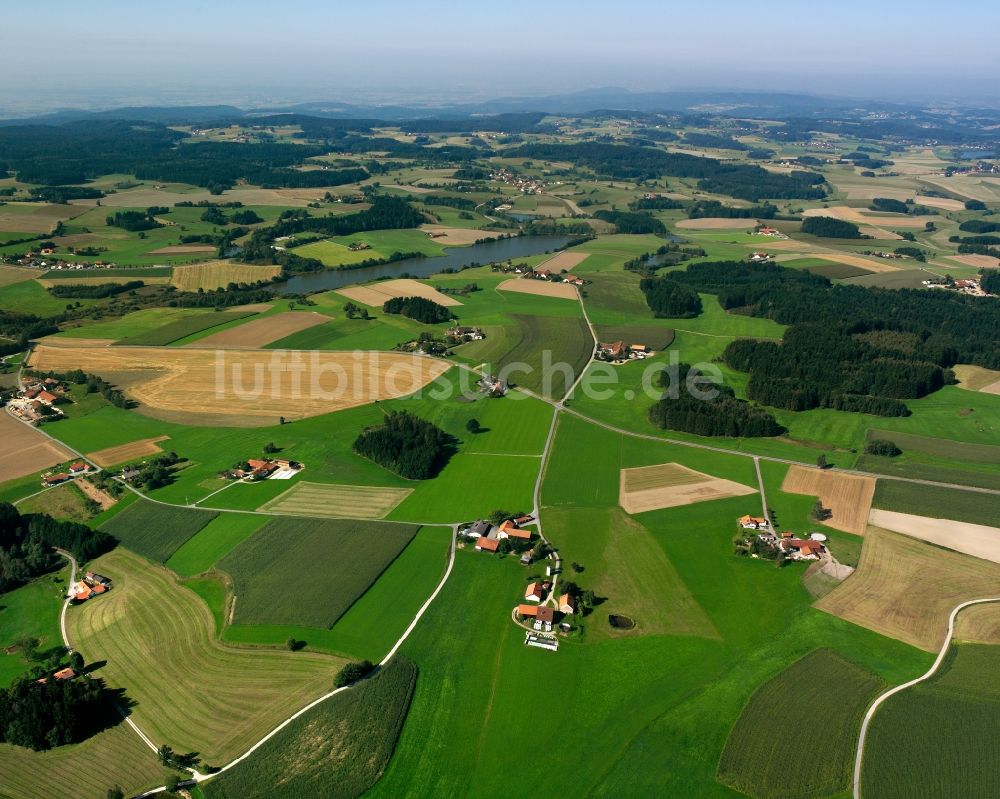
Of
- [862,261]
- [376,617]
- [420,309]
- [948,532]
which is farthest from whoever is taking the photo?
[862,261]

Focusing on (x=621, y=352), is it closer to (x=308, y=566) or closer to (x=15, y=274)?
(x=308, y=566)

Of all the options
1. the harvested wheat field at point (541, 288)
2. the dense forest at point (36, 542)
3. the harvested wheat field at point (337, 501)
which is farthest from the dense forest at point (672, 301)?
the dense forest at point (36, 542)

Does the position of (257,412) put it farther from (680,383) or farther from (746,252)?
(746,252)

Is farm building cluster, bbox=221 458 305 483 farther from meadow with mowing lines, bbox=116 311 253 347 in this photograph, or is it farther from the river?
the river

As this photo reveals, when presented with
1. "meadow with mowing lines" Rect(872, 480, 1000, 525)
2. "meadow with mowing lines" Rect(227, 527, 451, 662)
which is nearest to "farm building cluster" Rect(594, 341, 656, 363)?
"meadow with mowing lines" Rect(872, 480, 1000, 525)

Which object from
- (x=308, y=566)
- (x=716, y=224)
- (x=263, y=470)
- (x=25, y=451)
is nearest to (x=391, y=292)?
(x=263, y=470)
